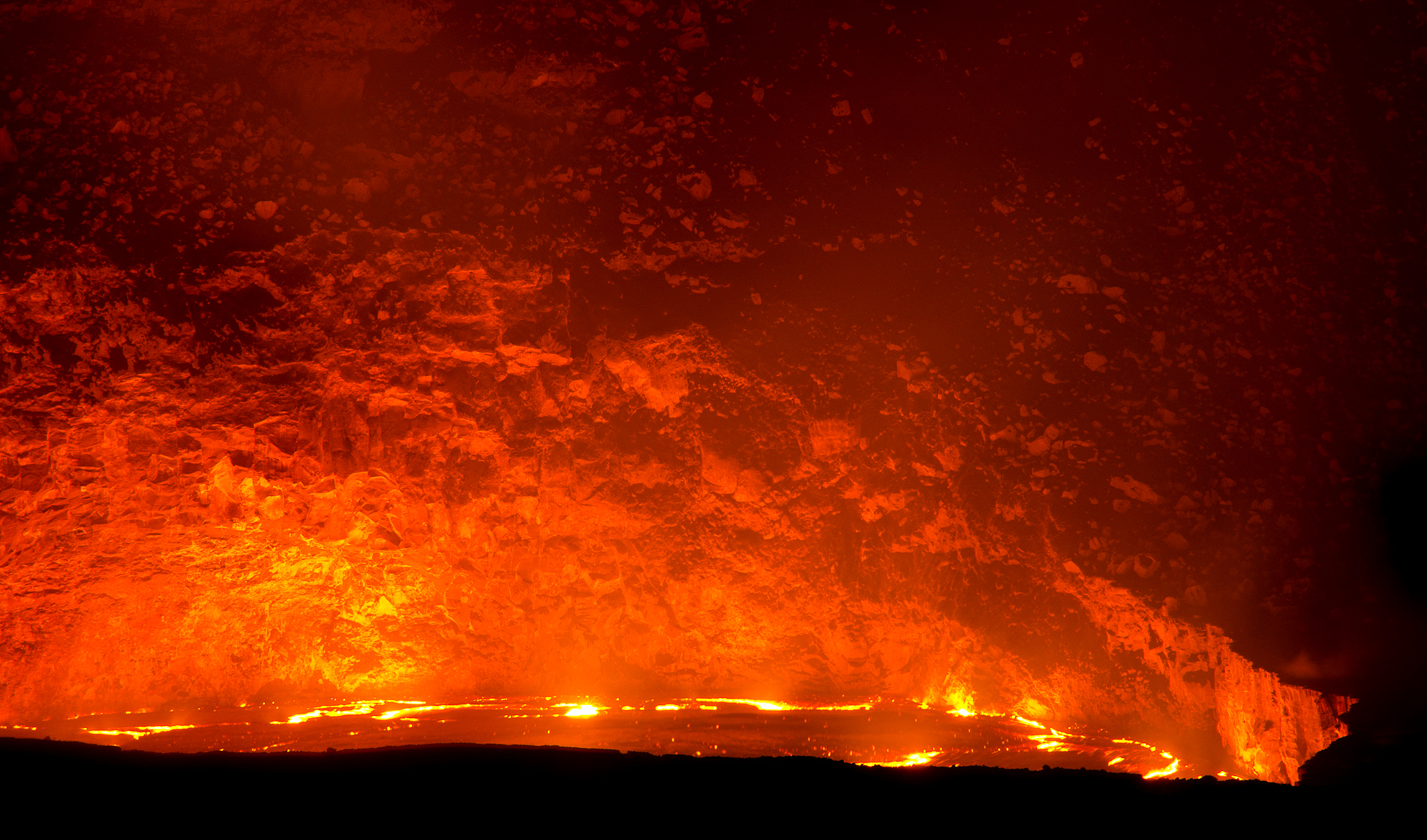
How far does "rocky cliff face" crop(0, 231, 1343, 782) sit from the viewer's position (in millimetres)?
3711

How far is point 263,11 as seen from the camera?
4.02 metres

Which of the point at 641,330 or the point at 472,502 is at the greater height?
the point at 641,330

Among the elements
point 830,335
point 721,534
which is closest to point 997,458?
point 830,335

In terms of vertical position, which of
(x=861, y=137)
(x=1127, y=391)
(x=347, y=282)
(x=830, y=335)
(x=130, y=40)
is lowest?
(x=1127, y=391)

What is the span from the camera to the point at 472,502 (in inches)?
155

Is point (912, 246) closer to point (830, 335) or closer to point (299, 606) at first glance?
point (830, 335)

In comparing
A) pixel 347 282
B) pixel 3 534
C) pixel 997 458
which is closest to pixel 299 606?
pixel 3 534

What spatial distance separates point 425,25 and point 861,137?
2198 millimetres

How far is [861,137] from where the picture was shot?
4.01 metres

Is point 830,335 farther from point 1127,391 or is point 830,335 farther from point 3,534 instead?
point 3,534

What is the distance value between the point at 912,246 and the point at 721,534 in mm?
1630

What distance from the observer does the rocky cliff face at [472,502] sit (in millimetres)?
3711

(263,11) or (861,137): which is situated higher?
(263,11)

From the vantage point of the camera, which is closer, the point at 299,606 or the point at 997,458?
the point at 997,458
